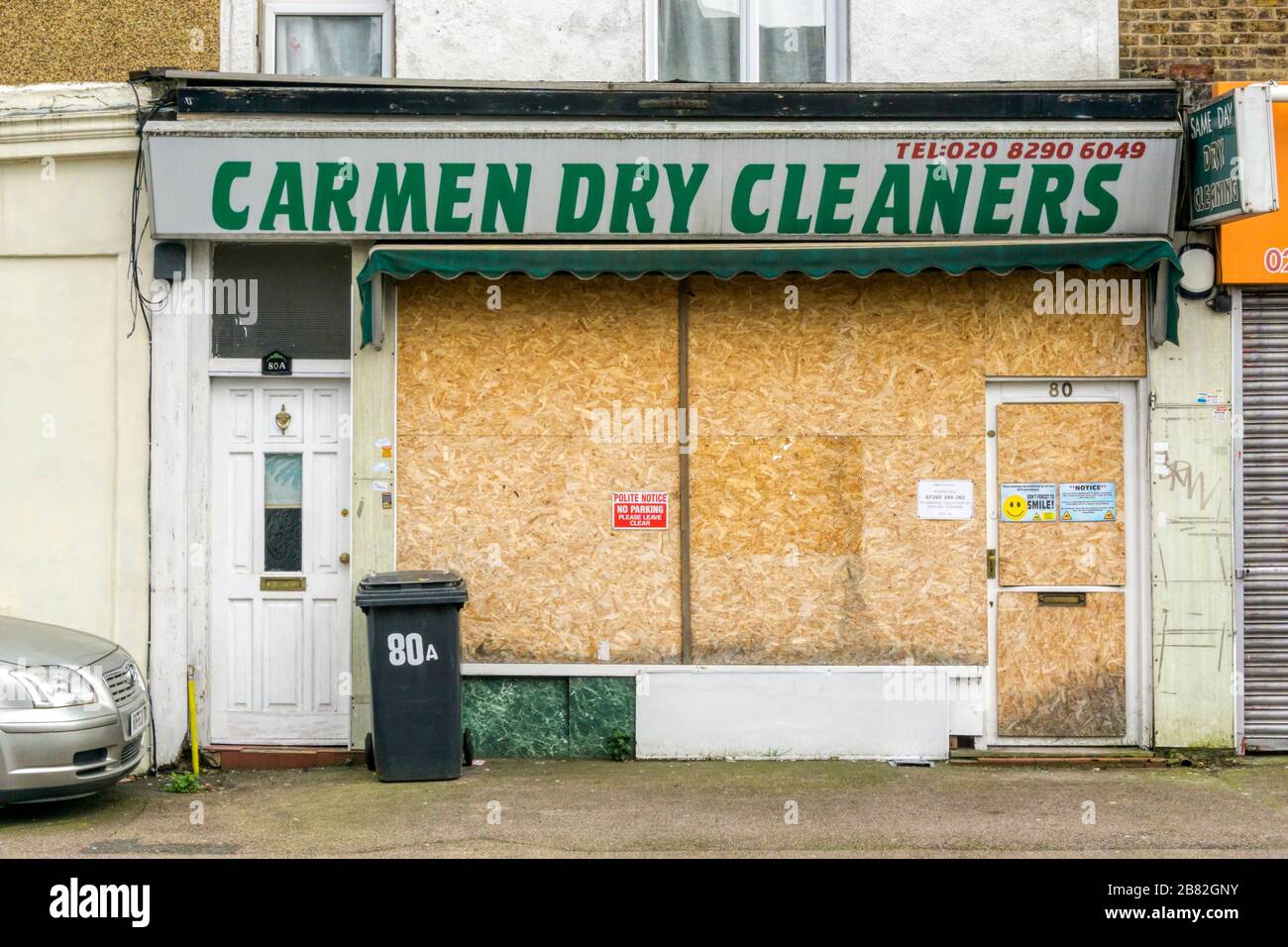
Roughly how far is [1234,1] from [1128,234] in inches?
73.0

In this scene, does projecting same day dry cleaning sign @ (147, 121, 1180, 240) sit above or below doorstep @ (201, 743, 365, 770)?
above

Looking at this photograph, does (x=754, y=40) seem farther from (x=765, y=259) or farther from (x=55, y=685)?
(x=55, y=685)

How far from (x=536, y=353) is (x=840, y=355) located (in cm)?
208

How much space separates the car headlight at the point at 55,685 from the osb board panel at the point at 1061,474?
5.89 m

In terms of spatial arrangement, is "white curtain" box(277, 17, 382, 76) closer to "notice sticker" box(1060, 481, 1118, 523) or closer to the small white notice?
the small white notice

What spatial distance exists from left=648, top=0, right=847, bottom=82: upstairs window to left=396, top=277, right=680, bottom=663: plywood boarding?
163 cm

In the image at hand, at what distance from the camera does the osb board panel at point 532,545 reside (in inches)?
381

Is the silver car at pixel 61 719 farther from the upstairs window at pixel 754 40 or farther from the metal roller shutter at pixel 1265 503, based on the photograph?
the metal roller shutter at pixel 1265 503

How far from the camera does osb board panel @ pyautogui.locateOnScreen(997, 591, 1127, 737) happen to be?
966cm

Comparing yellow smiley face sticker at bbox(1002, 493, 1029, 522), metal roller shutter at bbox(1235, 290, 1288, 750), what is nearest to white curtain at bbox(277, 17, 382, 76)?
yellow smiley face sticker at bbox(1002, 493, 1029, 522)

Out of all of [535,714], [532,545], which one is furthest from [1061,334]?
[535,714]

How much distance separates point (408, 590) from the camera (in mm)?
8820

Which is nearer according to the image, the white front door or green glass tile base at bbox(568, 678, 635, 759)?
green glass tile base at bbox(568, 678, 635, 759)
